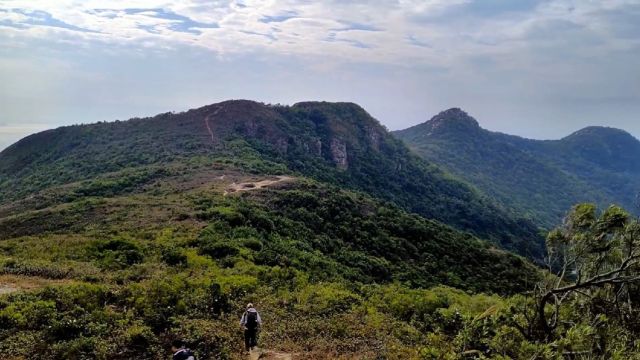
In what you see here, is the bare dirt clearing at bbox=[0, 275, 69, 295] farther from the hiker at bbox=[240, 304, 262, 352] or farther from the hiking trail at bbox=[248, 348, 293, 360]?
the hiking trail at bbox=[248, 348, 293, 360]

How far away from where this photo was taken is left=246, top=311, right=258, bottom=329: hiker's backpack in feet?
48.1

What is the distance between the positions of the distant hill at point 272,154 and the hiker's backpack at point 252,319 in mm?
48675

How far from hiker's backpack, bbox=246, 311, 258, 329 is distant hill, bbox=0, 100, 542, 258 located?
1916 inches

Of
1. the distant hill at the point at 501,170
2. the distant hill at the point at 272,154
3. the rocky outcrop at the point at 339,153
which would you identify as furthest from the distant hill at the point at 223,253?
the distant hill at the point at 501,170

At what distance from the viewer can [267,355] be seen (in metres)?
15.0

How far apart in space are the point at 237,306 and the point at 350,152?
79655 millimetres

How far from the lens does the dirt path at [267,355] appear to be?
47.9 ft

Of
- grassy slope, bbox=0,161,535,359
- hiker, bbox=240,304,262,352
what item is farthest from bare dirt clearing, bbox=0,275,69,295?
hiker, bbox=240,304,262,352

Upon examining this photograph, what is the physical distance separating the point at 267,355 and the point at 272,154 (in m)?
65.9

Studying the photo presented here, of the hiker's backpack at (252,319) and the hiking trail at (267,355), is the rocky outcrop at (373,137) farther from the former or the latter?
the hiker's backpack at (252,319)

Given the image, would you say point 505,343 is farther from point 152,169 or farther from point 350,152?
point 350,152

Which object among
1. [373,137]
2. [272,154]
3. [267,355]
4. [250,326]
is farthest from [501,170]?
[250,326]

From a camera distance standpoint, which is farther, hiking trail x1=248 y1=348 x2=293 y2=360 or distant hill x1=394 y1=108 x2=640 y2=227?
distant hill x1=394 y1=108 x2=640 y2=227

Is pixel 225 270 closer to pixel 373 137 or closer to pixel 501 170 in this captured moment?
pixel 373 137
